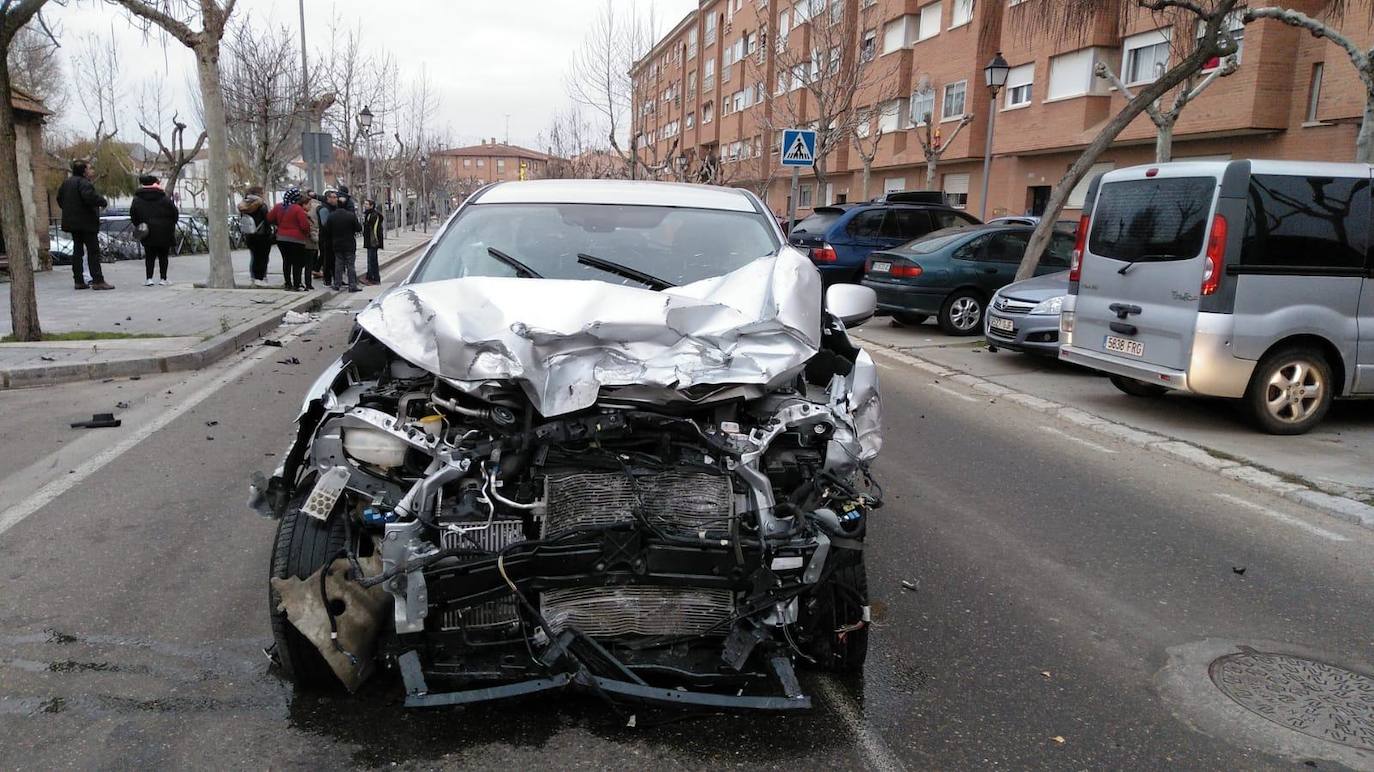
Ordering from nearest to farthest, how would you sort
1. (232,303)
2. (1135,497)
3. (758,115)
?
1. (1135,497)
2. (232,303)
3. (758,115)

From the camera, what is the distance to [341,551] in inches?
121

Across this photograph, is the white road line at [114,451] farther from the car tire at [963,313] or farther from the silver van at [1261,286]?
the car tire at [963,313]

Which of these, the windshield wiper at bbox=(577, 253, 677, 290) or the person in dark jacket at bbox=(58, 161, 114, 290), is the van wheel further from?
the person in dark jacket at bbox=(58, 161, 114, 290)

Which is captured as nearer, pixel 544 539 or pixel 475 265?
pixel 544 539

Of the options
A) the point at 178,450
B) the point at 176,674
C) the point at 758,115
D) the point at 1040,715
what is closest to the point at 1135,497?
the point at 1040,715

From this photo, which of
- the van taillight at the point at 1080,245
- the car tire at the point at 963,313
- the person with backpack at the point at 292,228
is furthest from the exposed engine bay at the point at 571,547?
the person with backpack at the point at 292,228

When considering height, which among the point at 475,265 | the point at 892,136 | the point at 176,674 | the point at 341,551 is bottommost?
the point at 176,674

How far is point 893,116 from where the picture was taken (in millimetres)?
37719

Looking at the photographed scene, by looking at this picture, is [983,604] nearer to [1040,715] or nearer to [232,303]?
[1040,715]

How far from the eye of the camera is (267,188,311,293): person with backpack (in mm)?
16391

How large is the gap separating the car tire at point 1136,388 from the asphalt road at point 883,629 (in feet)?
7.64

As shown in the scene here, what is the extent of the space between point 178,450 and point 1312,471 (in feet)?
25.7

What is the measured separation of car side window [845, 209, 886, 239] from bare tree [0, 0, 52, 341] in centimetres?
1138

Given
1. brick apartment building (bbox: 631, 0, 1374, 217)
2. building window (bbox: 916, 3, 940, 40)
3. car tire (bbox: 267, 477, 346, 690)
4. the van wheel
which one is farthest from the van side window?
building window (bbox: 916, 3, 940, 40)
